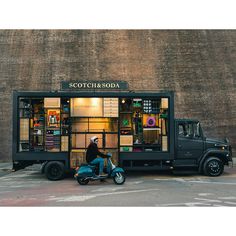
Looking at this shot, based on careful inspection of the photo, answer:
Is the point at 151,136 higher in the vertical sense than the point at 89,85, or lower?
lower

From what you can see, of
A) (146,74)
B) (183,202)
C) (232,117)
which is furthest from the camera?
(146,74)

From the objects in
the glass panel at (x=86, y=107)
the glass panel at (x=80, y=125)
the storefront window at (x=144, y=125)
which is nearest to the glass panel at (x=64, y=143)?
the glass panel at (x=80, y=125)

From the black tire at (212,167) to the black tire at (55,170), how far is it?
20.8ft

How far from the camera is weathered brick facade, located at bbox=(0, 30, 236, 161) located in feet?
78.1

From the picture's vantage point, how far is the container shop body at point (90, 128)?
13.7 meters

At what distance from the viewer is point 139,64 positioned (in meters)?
26.5

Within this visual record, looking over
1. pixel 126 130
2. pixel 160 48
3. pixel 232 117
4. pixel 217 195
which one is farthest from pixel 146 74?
pixel 217 195

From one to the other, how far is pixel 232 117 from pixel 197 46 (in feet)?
26.3

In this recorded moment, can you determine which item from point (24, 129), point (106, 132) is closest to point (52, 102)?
point (24, 129)

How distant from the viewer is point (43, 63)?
26484 millimetres

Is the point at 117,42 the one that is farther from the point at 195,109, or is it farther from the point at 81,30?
the point at 195,109

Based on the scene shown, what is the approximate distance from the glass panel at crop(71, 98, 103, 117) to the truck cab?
3.58m

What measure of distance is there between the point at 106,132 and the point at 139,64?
13702 mm

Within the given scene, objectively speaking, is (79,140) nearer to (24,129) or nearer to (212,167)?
(24,129)
